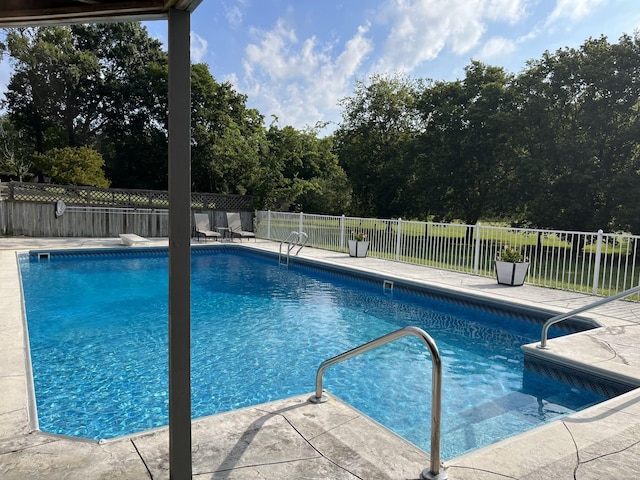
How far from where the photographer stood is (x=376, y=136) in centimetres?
1953

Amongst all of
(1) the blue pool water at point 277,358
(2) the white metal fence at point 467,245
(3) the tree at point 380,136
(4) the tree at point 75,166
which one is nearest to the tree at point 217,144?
(4) the tree at point 75,166

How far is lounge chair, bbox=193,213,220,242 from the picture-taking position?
43.5 ft

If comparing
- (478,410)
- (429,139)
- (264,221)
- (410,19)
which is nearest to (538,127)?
(429,139)

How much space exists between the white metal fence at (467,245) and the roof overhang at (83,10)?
21.4 ft

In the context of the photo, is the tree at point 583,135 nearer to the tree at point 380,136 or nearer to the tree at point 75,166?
the tree at point 380,136

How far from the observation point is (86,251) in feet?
34.9

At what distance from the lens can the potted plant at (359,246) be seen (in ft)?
33.6

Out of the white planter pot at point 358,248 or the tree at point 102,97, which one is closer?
the white planter pot at point 358,248

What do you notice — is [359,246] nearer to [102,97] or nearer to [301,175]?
[301,175]

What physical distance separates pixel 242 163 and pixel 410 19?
27.5 feet

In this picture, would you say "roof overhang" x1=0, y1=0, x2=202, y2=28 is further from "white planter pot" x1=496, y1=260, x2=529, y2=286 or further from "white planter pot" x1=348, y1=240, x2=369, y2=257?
"white planter pot" x1=348, y1=240, x2=369, y2=257

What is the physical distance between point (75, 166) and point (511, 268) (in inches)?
580

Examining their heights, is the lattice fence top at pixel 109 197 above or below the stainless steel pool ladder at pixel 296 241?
above

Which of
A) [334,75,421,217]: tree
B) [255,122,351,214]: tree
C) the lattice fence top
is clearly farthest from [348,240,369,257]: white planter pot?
[334,75,421,217]: tree
